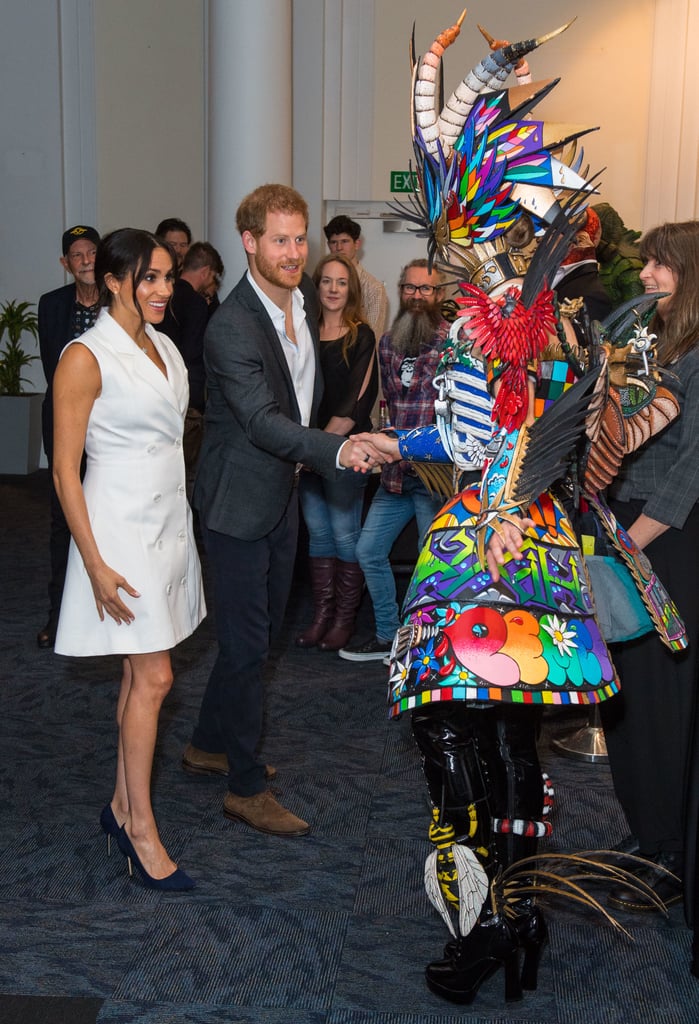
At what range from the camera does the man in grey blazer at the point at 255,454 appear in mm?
3010

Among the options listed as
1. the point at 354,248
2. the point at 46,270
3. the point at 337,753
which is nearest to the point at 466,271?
the point at 337,753

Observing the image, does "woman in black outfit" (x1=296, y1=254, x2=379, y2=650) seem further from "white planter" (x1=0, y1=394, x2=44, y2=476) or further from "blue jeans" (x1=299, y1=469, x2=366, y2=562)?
"white planter" (x1=0, y1=394, x2=44, y2=476)

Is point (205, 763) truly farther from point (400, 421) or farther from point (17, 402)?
point (17, 402)

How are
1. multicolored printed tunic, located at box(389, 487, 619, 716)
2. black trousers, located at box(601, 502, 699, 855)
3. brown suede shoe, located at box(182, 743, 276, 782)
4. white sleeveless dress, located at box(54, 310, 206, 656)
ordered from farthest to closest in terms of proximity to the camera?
brown suede shoe, located at box(182, 743, 276, 782), black trousers, located at box(601, 502, 699, 855), white sleeveless dress, located at box(54, 310, 206, 656), multicolored printed tunic, located at box(389, 487, 619, 716)

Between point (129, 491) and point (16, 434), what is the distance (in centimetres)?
645

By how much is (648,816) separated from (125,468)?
156 cm

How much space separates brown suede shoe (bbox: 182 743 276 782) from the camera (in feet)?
11.8

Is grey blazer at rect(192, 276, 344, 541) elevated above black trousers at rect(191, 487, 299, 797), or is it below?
above

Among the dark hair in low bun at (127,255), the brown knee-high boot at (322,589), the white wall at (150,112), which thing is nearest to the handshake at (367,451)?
the dark hair in low bun at (127,255)

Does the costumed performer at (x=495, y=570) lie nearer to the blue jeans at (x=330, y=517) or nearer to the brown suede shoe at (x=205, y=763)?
the brown suede shoe at (x=205, y=763)

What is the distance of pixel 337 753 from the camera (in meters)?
3.85

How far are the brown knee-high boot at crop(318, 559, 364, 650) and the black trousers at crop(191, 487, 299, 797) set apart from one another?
63.0 inches

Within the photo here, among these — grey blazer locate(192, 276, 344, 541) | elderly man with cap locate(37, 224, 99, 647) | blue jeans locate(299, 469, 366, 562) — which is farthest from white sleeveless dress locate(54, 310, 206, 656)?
blue jeans locate(299, 469, 366, 562)

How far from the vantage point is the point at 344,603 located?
16.4 feet
